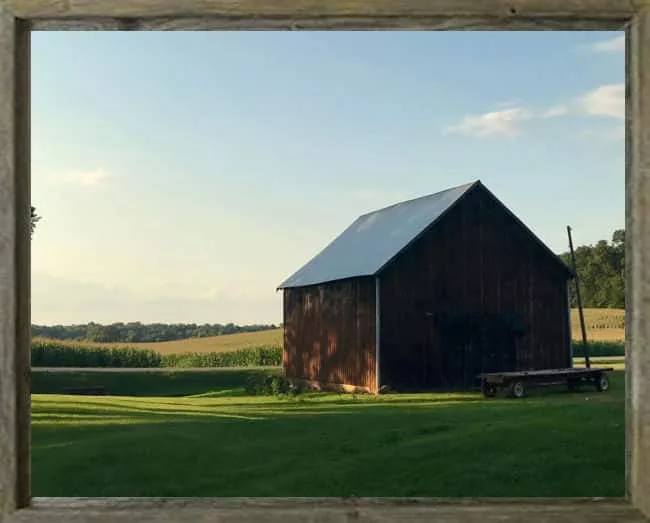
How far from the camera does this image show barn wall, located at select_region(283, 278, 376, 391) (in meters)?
10.6

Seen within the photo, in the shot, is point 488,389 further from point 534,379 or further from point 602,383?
point 602,383

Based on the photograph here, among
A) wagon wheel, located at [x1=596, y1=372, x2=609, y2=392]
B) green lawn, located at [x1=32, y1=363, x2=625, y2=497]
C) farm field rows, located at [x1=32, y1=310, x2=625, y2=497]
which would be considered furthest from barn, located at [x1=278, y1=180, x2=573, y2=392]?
green lawn, located at [x1=32, y1=363, x2=625, y2=497]

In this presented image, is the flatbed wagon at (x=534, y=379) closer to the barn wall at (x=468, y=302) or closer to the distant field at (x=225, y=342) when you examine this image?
the barn wall at (x=468, y=302)

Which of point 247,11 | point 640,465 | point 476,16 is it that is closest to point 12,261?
point 247,11

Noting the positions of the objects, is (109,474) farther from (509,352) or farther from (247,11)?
(509,352)

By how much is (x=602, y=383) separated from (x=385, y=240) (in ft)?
12.1

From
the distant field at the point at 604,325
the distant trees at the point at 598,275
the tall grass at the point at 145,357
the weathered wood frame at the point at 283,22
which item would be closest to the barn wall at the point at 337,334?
the tall grass at the point at 145,357

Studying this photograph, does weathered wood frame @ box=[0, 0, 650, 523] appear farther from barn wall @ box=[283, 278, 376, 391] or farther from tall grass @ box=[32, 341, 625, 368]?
barn wall @ box=[283, 278, 376, 391]

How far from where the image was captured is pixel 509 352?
11.3 meters

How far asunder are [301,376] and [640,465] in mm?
8437

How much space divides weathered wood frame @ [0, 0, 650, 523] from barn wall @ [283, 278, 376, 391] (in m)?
8.02

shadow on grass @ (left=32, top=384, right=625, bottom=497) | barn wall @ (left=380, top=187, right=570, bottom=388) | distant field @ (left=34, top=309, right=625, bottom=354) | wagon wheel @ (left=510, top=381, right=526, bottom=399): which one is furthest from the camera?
barn wall @ (left=380, top=187, right=570, bottom=388)

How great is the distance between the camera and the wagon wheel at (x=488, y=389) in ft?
32.3

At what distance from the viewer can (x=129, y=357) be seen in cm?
751
